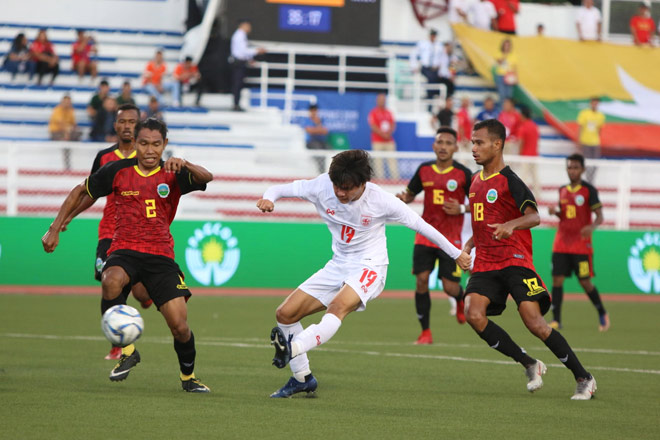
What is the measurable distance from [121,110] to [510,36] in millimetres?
21202

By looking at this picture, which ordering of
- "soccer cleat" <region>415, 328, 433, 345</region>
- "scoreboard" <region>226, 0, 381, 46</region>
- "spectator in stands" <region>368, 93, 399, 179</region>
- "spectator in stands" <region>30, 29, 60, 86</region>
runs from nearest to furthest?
"soccer cleat" <region>415, 328, 433, 345</region> → "spectator in stands" <region>368, 93, 399, 179</region> → "spectator in stands" <region>30, 29, 60, 86</region> → "scoreboard" <region>226, 0, 381, 46</region>

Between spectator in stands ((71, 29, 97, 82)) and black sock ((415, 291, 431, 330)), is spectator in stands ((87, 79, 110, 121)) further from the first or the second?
black sock ((415, 291, 431, 330))

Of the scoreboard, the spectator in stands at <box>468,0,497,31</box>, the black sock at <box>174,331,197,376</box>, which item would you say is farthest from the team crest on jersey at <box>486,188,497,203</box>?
the spectator in stands at <box>468,0,497,31</box>

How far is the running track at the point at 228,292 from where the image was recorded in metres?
18.2

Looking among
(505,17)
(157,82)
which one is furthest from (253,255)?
(505,17)

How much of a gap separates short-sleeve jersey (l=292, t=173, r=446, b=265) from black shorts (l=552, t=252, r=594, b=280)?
23.1ft

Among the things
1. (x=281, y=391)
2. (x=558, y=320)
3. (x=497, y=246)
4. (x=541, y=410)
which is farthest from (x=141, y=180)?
(x=558, y=320)

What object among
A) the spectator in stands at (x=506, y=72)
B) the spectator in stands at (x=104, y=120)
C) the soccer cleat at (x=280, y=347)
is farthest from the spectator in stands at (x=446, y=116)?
the soccer cleat at (x=280, y=347)

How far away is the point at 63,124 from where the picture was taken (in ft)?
77.1

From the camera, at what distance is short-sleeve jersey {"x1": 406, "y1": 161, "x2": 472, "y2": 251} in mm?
12906

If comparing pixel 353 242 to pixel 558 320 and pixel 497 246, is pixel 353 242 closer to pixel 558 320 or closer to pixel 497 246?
pixel 497 246

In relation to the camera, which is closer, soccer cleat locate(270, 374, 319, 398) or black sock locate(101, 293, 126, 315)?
soccer cleat locate(270, 374, 319, 398)

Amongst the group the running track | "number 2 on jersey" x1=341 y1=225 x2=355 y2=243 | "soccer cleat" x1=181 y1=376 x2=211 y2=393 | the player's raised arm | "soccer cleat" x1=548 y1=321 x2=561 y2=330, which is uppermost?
the player's raised arm

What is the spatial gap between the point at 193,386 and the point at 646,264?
535 inches
